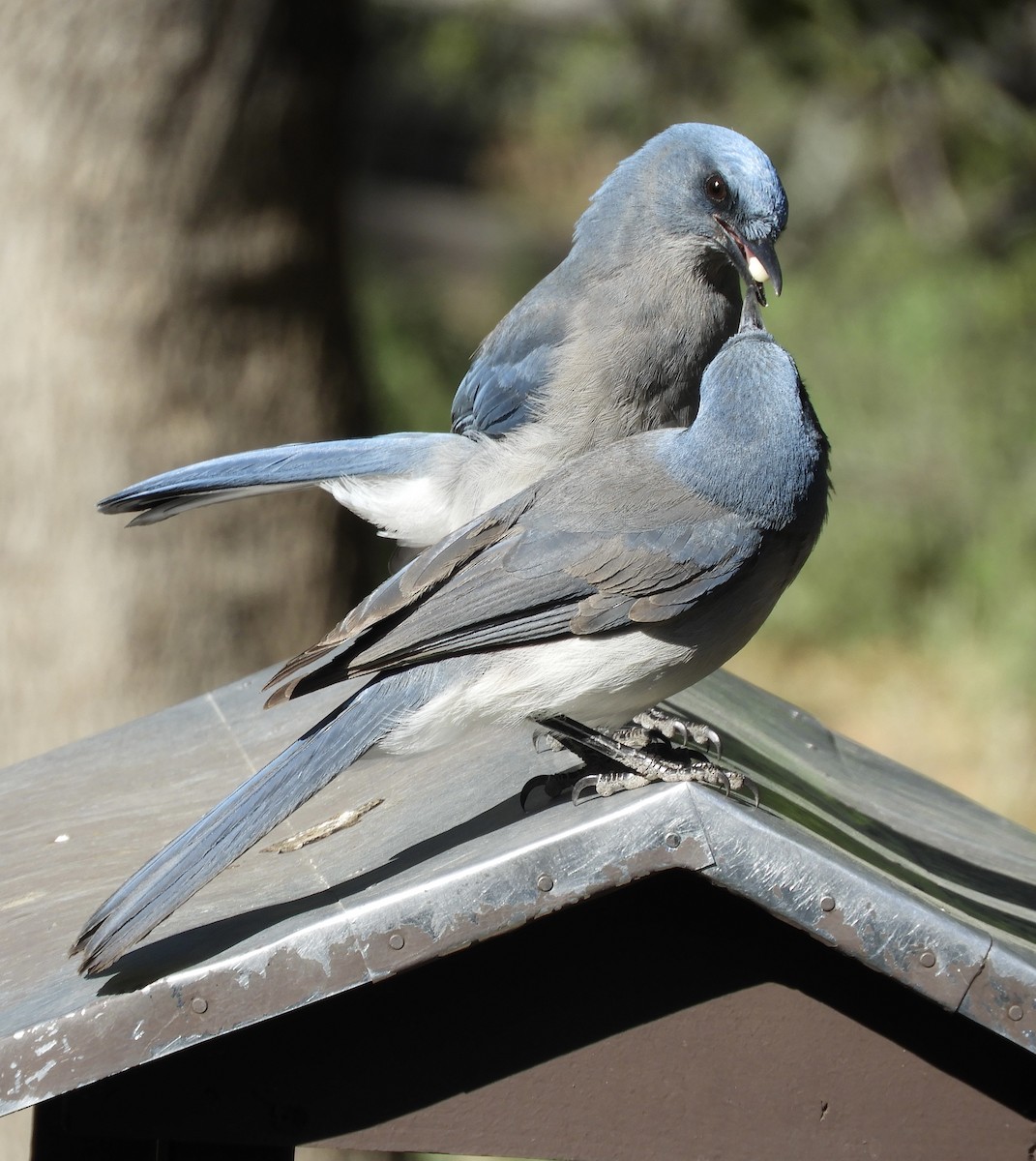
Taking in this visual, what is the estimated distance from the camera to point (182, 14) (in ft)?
15.9

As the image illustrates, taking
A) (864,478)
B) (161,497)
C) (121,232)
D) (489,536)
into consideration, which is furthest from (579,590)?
(864,478)

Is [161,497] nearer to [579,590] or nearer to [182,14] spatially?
[579,590]

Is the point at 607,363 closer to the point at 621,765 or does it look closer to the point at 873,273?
the point at 621,765

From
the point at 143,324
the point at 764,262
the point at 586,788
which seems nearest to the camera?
the point at 586,788

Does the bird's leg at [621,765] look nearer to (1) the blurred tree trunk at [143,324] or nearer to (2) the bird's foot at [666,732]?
(2) the bird's foot at [666,732]

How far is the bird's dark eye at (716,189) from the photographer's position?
3355 mm

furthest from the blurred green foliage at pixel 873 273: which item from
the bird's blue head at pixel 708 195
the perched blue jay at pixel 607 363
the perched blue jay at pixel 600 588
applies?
the perched blue jay at pixel 600 588

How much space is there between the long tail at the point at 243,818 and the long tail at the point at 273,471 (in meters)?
0.78

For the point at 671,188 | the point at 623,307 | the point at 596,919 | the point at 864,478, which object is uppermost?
the point at 671,188

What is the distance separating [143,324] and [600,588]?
291 cm

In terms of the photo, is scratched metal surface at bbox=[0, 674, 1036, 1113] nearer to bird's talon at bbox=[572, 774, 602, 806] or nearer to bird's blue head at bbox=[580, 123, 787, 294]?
bird's talon at bbox=[572, 774, 602, 806]

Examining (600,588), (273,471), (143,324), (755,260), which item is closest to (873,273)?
(143,324)

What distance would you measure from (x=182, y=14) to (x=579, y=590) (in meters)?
3.15

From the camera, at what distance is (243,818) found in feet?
7.41
